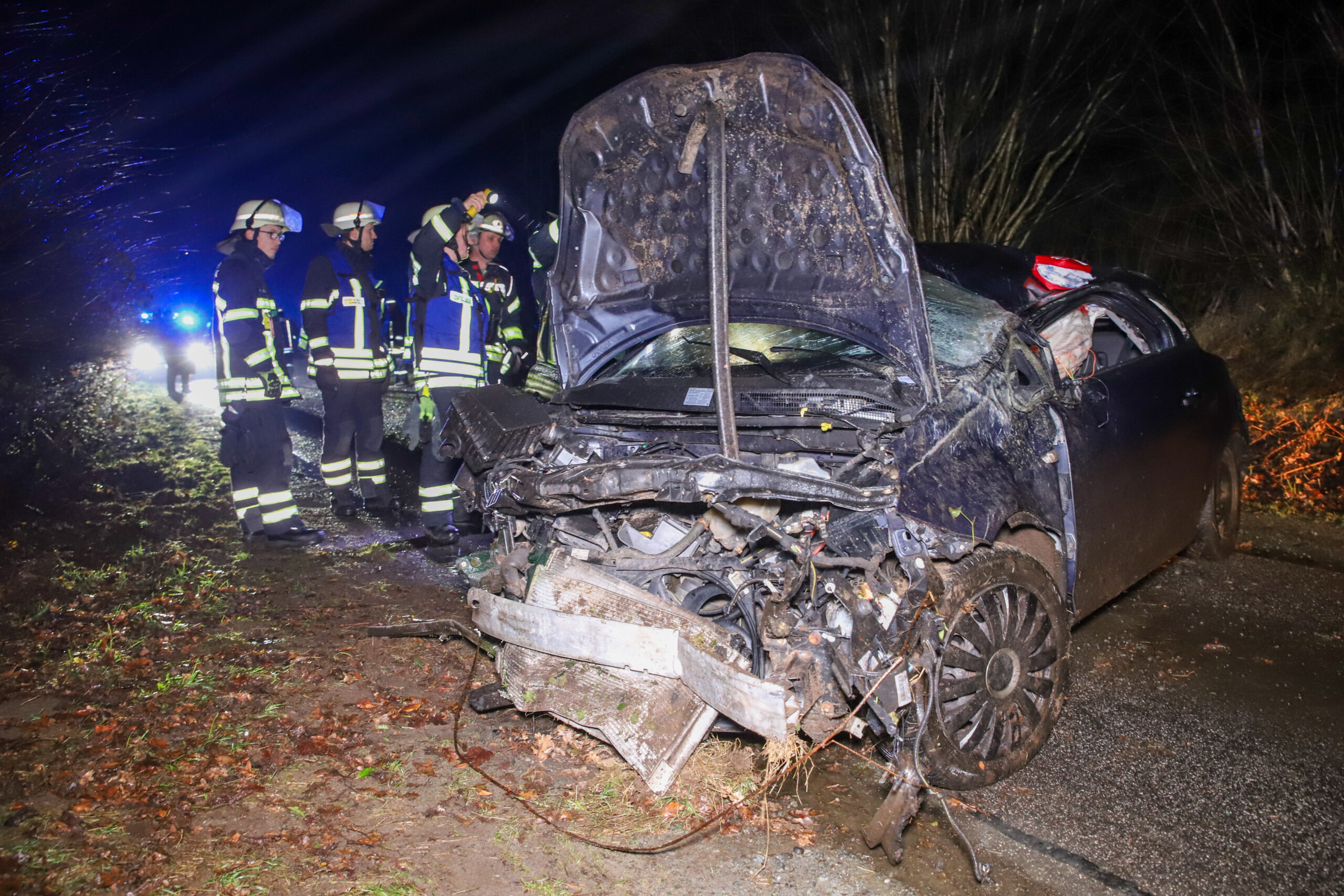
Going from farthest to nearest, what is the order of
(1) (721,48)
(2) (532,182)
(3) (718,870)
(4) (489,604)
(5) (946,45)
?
(2) (532,182), (1) (721,48), (5) (946,45), (4) (489,604), (3) (718,870)

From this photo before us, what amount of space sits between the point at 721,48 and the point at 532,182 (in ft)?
31.2

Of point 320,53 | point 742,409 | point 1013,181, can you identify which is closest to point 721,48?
point 1013,181

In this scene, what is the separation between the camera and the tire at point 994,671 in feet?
9.34

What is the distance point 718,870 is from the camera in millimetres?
2693

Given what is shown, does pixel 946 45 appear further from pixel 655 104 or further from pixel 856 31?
pixel 655 104

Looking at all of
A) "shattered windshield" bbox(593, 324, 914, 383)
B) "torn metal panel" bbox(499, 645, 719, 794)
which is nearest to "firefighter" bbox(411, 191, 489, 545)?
"shattered windshield" bbox(593, 324, 914, 383)

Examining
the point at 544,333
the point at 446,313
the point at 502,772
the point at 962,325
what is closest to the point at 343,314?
the point at 446,313

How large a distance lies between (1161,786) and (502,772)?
255 cm

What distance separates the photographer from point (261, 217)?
6.46 meters

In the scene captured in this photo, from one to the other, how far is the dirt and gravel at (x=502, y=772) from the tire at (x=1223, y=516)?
0.78 feet

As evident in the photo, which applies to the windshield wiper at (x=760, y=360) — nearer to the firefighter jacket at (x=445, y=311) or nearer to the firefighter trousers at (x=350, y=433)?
the firefighter jacket at (x=445, y=311)

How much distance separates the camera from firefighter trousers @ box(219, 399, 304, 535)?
6.24 m

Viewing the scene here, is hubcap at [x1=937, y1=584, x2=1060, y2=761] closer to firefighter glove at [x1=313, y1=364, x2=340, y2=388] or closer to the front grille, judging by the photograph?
the front grille

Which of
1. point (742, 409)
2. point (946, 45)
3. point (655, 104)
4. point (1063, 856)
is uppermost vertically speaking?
point (946, 45)
